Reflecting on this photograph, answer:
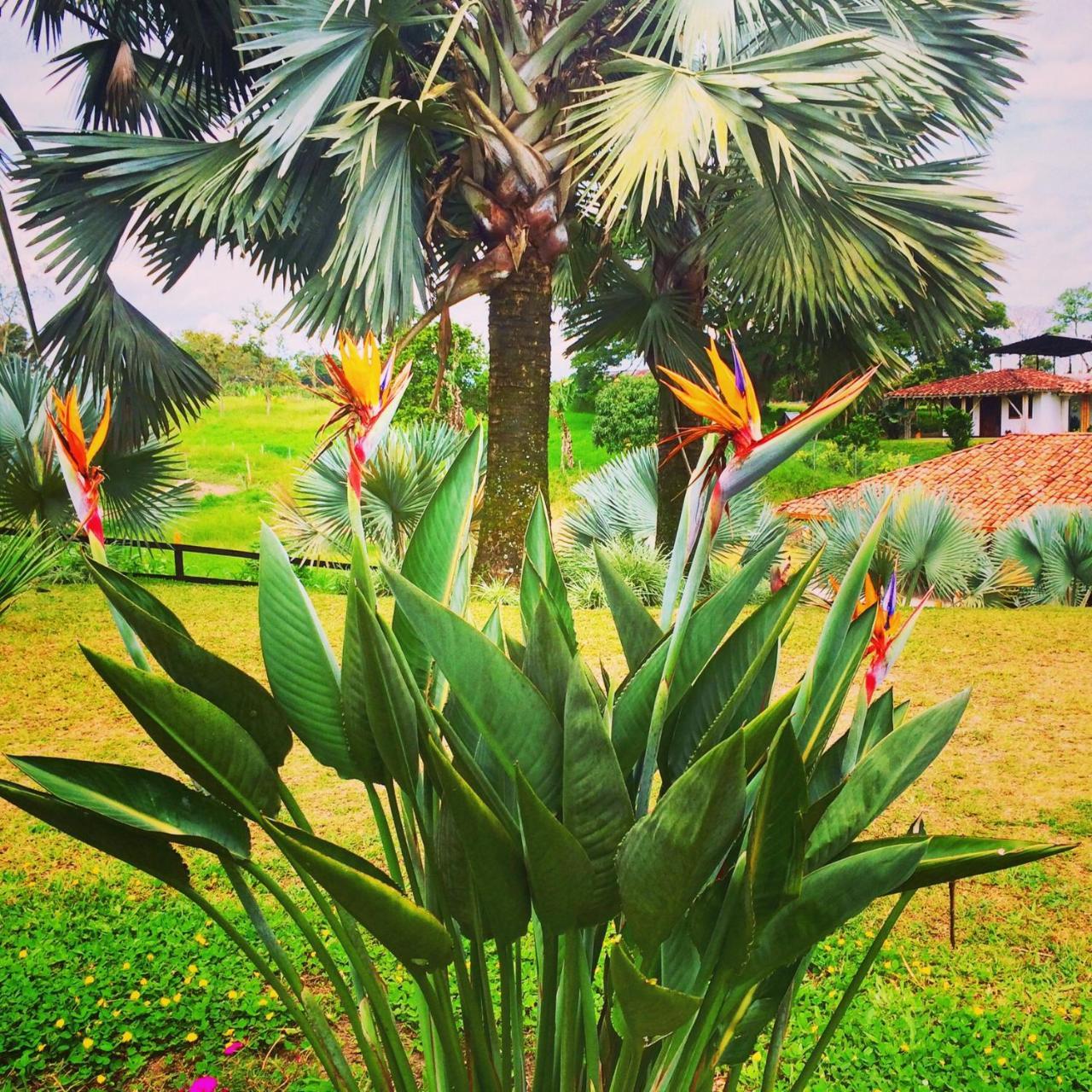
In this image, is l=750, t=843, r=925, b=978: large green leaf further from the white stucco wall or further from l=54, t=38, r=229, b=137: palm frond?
the white stucco wall

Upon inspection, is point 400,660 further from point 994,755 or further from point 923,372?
point 923,372

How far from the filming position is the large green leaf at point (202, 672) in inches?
22.0

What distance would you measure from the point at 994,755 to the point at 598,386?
8952mm

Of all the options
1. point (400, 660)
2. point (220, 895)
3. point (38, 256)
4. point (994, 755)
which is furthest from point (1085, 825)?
point (38, 256)

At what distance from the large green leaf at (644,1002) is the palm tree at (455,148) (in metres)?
2.45

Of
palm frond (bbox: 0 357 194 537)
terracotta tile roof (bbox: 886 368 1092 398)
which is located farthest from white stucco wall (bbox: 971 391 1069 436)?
palm frond (bbox: 0 357 194 537)

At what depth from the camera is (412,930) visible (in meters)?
0.51

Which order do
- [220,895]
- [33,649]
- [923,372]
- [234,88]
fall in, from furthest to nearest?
[923,372], [234,88], [33,649], [220,895]

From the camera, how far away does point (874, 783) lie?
0.57 metres

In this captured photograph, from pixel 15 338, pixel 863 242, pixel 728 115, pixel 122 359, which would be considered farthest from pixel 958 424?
pixel 122 359

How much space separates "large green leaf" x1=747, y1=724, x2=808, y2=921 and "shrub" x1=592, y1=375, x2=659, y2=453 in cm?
996

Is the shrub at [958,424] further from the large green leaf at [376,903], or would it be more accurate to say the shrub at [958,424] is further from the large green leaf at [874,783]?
the large green leaf at [376,903]

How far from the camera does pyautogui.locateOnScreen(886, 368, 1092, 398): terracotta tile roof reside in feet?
31.2

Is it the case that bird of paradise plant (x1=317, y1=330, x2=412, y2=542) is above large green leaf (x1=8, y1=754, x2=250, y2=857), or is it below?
above
